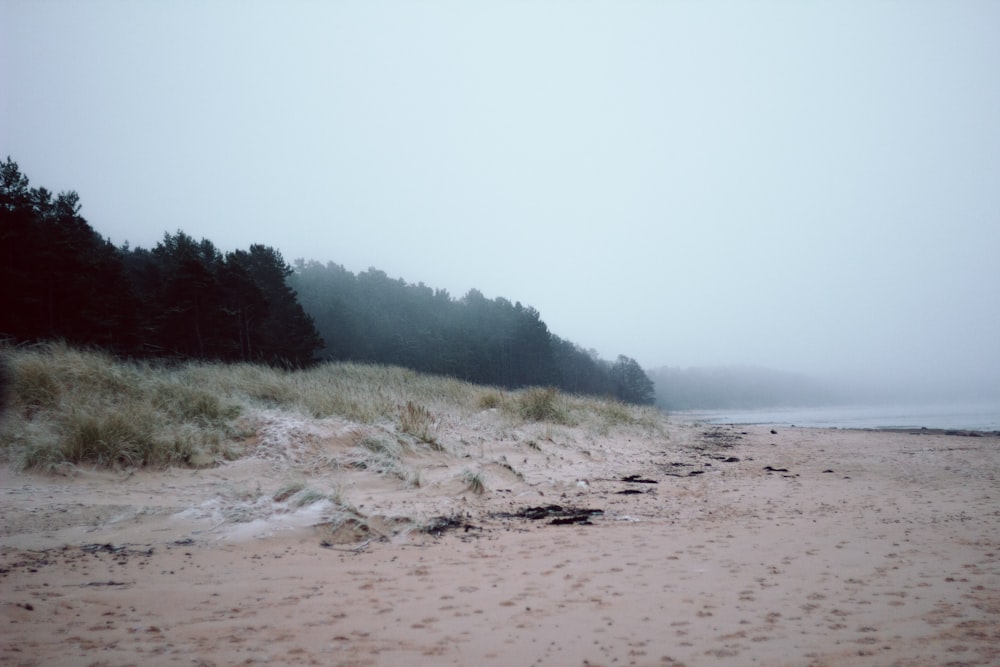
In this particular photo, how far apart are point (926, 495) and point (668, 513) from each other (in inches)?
163

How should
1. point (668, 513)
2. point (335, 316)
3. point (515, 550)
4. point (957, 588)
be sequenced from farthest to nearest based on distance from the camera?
point (335, 316) < point (668, 513) < point (515, 550) < point (957, 588)

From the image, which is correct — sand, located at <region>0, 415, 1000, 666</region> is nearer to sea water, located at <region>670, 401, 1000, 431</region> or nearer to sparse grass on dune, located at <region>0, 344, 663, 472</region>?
sparse grass on dune, located at <region>0, 344, 663, 472</region>

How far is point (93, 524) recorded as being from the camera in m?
4.33

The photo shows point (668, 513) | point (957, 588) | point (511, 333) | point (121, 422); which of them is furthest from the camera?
point (511, 333)

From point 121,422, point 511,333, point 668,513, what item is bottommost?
point 668,513

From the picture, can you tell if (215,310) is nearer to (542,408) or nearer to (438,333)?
(542,408)

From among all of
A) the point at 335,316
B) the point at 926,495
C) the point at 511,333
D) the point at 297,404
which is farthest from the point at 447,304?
the point at 926,495

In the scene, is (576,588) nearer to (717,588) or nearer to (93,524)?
(717,588)

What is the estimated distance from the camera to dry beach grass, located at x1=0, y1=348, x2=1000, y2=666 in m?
2.59

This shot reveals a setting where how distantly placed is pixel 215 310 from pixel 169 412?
55.3 ft

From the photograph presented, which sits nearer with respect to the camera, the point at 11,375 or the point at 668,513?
the point at 668,513

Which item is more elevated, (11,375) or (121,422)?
(11,375)

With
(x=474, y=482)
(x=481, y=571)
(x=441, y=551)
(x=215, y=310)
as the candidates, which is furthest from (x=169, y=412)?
(x=215, y=310)

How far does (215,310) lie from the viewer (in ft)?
73.3
